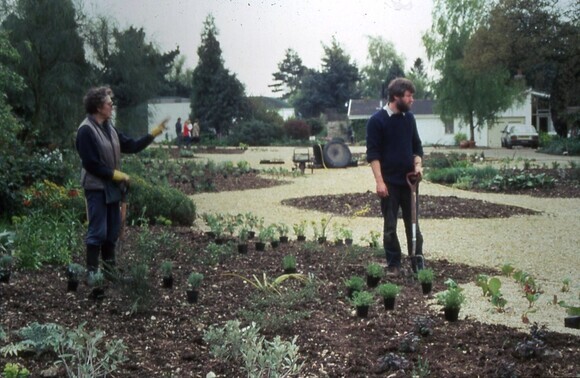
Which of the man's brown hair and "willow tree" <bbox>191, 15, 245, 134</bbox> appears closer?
the man's brown hair

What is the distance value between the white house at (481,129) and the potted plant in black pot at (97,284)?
183 ft

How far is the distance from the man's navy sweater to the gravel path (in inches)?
50.5

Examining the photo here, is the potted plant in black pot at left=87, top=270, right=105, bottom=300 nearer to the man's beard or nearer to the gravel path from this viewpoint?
the gravel path

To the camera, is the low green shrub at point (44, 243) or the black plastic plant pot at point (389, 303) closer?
the black plastic plant pot at point (389, 303)

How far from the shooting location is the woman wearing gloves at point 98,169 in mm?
7168

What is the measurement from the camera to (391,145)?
8.27 meters

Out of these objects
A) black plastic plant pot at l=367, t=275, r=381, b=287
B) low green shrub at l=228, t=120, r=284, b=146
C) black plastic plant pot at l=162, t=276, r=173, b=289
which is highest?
low green shrub at l=228, t=120, r=284, b=146

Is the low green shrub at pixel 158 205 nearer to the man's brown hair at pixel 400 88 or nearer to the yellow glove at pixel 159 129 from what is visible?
the yellow glove at pixel 159 129

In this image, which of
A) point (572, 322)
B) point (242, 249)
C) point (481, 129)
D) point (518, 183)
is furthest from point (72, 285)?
point (481, 129)

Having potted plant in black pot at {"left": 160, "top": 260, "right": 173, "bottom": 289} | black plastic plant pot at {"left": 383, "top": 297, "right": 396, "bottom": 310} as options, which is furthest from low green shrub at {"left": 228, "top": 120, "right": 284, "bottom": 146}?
black plastic plant pot at {"left": 383, "top": 297, "right": 396, "bottom": 310}

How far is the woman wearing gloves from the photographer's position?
23.5 ft

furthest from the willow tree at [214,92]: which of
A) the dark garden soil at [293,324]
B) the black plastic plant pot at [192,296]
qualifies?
the black plastic plant pot at [192,296]

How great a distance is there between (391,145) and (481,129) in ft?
184

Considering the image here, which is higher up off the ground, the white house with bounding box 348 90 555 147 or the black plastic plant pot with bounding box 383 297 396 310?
the white house with bounding box 348 90 555 147
